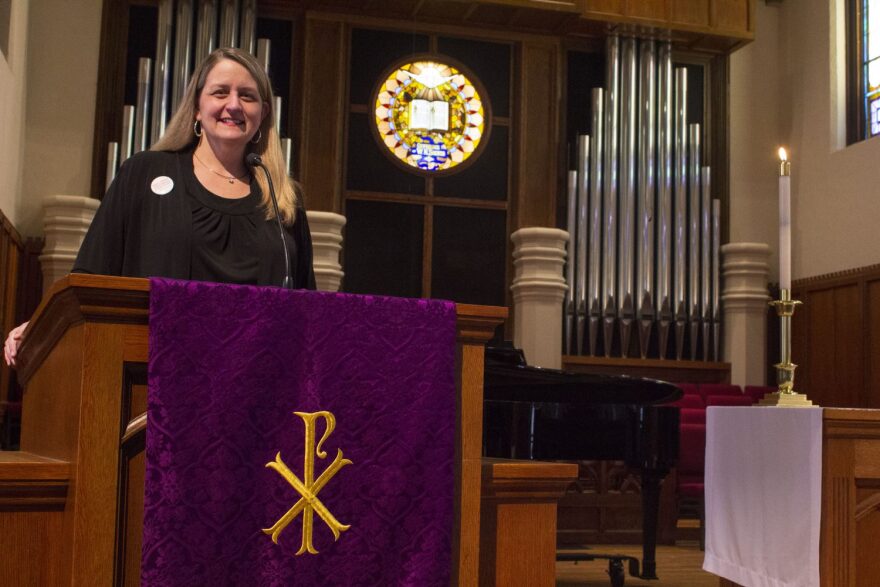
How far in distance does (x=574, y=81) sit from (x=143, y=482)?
755cm

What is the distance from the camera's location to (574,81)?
8.71 metres

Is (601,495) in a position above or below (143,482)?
below

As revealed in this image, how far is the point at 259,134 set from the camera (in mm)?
2281

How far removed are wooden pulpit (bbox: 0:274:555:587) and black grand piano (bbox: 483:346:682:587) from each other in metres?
2.59

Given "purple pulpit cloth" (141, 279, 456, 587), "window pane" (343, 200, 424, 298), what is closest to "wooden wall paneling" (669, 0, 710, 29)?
"window pane" (343, 200, 424, 298)

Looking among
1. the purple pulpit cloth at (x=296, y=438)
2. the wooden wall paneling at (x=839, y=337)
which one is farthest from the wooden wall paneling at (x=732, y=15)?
the purple pulpit cloth at (x=296, y=438)

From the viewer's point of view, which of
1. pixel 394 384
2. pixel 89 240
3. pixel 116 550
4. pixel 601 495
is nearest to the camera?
pixel 116 550

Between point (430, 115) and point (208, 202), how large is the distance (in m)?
6.49

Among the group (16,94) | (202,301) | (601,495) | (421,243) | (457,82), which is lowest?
(601,495)

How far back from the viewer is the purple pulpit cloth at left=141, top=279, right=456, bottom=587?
1.57 metres

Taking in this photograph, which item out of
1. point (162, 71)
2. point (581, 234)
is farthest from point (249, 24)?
point (581, 234)

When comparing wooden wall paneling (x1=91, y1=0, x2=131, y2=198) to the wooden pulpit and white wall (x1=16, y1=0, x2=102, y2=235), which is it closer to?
white wall (x1=16, y1=0, x2=102, y2=235)

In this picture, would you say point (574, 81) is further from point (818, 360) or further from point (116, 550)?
point (116, 550)

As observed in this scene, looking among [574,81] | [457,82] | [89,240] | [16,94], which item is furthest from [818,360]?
[89,240]
